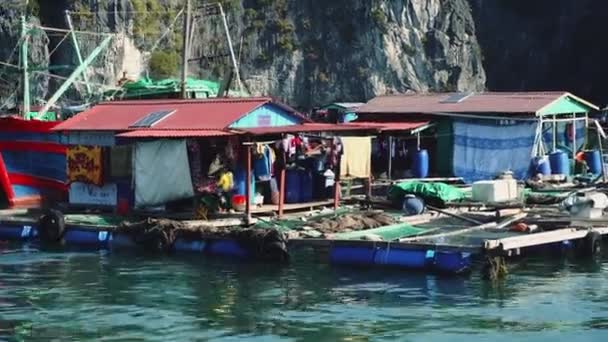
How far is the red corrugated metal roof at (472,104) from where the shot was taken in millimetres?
31755

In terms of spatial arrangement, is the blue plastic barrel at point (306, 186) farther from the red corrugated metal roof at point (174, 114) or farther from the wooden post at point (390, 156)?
the wooden post at point (390, 156)

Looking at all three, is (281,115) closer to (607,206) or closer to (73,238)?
(73,238)

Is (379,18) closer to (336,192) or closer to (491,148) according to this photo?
(491,148)

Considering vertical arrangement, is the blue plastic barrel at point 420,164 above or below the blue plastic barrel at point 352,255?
above

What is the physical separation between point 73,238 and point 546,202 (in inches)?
455

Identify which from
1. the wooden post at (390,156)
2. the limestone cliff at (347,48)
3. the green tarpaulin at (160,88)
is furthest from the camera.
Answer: the limestone cliff at (347,48)

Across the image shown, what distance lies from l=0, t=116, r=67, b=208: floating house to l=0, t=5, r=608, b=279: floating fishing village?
1.4 inches

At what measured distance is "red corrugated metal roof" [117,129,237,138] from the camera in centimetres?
2314

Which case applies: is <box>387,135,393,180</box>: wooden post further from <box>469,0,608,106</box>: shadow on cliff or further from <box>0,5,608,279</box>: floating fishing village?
<box>469,0,608,106</box>: shadow on cliff

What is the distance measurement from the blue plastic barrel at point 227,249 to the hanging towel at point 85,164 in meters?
5.07

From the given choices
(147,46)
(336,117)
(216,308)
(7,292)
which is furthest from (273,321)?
(147,46)

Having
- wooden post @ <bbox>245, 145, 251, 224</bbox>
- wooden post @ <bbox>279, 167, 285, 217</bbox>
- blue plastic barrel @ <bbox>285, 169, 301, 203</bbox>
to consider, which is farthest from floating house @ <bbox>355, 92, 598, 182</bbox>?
wooden post @ <bbox>245, 145, 251, 224</bbox>

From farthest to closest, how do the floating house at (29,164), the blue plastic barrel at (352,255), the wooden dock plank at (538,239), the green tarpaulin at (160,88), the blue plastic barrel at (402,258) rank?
the green tarpaulin at (160,88) → the floating house at (29,164) → the blue plastic barrel at (352,255) → the blue plastic barrel at (402,258) → the wooden dock plank at (538,239)

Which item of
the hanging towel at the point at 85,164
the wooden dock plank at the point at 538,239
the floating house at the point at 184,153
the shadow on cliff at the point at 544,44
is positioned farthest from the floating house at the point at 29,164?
the shadow on cliff at the point at 544,44
